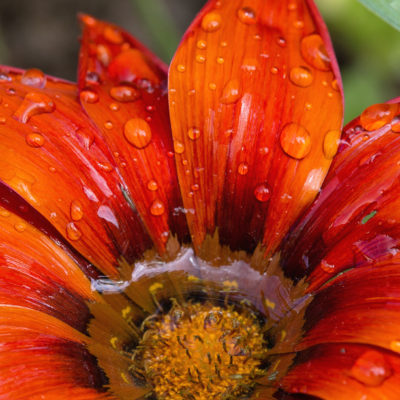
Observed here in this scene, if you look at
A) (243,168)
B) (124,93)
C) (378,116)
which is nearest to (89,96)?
→ (124,93)

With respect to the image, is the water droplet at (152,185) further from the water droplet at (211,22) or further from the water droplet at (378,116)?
the water droplet at (378,116)

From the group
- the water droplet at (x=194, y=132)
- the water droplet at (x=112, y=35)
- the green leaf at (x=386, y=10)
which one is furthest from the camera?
the water droplet at (x=112, y=35)

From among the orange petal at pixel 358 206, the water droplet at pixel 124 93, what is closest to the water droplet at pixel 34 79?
the water droplet at pixel 124 93

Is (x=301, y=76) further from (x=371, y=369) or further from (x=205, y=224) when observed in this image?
(x=371, y=369)

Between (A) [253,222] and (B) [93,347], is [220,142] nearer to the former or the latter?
(A) [253,222]

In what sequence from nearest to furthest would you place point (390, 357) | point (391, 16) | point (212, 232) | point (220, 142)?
1. point (390, 357)
2. point (391, 16)
3. point (220, 142)
4. point (212, 232)

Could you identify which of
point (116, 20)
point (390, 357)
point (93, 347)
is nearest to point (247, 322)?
point (93, 347)

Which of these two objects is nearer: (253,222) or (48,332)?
(48,332)
